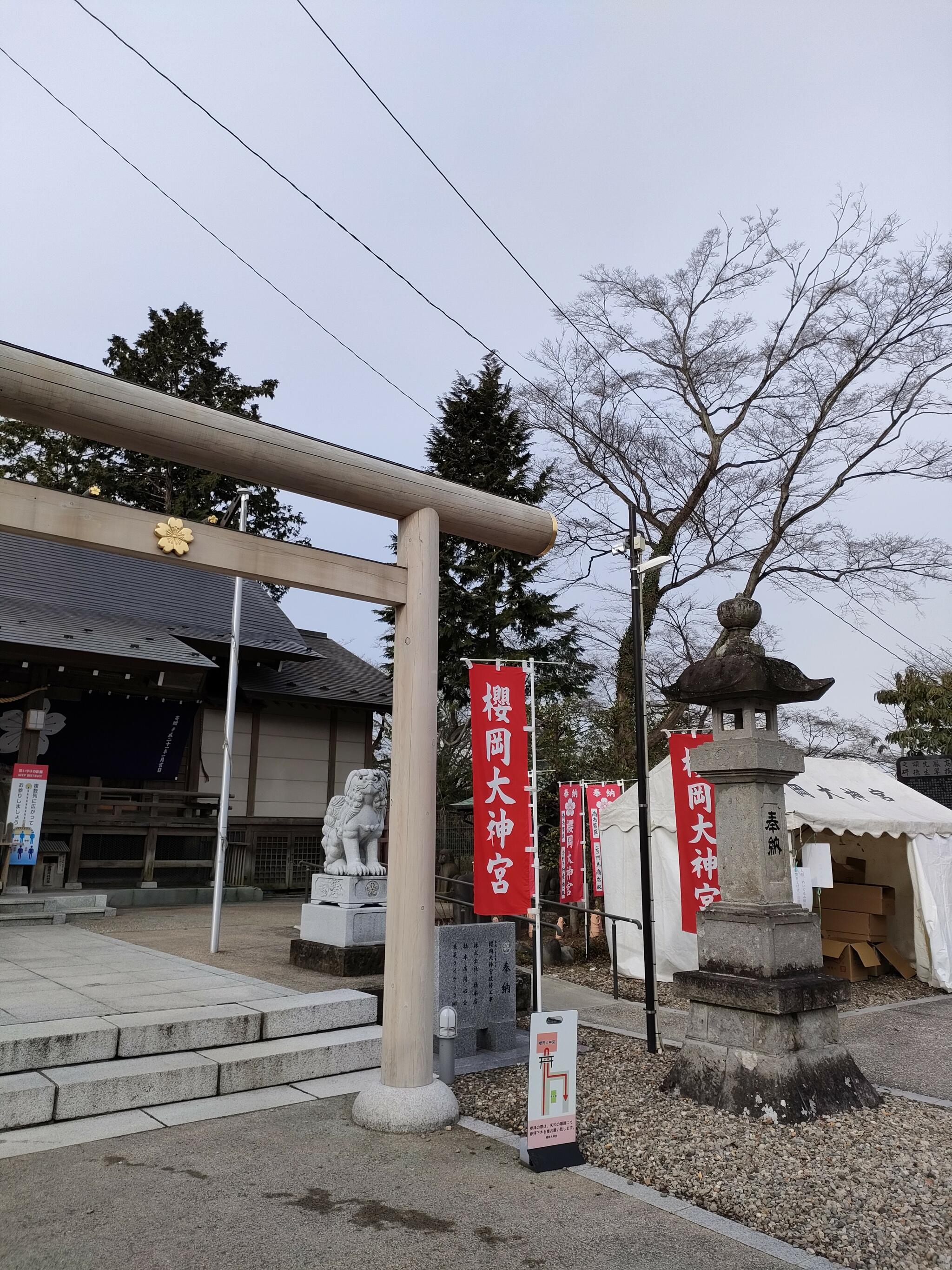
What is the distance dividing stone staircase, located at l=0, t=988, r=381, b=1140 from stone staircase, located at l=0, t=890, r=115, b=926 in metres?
6.87

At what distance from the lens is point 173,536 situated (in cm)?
450

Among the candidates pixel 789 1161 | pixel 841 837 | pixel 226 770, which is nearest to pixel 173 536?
pixel 789 1161

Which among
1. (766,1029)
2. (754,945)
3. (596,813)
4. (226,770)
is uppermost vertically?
(226,770)

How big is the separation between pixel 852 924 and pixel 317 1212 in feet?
33.6

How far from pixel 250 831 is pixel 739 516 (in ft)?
43.7

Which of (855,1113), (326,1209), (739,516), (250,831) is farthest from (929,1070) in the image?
(739,516)

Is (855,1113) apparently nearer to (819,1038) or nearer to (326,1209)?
(819,1038)

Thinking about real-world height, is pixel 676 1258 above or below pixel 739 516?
below

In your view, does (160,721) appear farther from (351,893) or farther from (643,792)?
(643,792)

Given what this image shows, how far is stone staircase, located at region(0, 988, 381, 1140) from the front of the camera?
465 centimetres

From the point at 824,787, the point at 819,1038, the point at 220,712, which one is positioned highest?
the point at 220,712

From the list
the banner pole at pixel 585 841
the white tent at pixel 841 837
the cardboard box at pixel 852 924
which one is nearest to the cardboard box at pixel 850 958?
the cardboard box at pixel 852 924

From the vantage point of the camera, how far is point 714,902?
6117 mm

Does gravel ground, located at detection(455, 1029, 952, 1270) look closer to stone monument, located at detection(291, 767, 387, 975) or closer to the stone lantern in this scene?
the stone lantern
